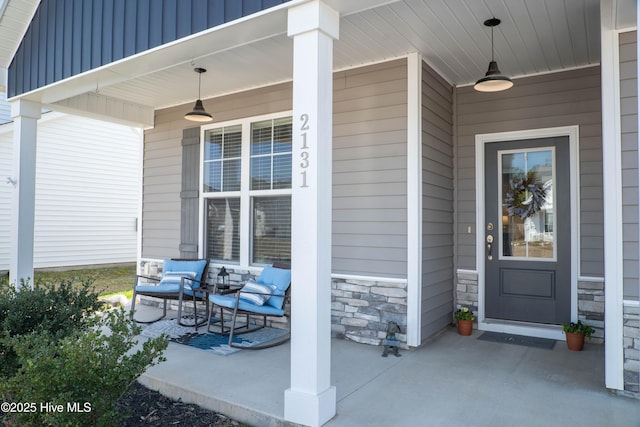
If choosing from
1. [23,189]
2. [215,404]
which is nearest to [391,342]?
[215,404]

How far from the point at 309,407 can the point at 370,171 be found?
7.87ft

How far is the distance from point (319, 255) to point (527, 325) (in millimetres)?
3044

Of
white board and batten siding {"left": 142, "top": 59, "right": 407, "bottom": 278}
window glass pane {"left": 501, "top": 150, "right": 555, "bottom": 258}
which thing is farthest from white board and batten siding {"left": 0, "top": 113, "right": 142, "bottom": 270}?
window glass pane {"left": 501, "top": 150, "right": 555, "bottom": 258}

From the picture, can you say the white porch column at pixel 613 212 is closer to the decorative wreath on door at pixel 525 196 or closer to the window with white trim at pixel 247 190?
the decorative wreath on door at pixel 525 196

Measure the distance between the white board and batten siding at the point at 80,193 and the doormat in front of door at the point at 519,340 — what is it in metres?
7.73

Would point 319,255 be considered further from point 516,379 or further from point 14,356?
point 14,356

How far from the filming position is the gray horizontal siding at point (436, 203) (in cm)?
420

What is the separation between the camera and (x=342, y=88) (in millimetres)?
4523

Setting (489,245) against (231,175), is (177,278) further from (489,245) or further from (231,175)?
(489,245)

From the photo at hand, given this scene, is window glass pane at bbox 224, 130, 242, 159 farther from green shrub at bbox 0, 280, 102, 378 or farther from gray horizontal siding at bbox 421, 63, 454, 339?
green shrub at bbox 0, 280, 102, 378

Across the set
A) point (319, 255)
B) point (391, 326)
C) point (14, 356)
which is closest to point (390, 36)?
point (319, 255)

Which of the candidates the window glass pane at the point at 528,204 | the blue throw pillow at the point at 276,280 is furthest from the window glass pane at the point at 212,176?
the window glass pane at the point at 528,204

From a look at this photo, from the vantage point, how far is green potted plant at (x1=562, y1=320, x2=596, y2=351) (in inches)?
157

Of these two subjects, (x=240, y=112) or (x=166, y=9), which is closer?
(x=166, y=9)
